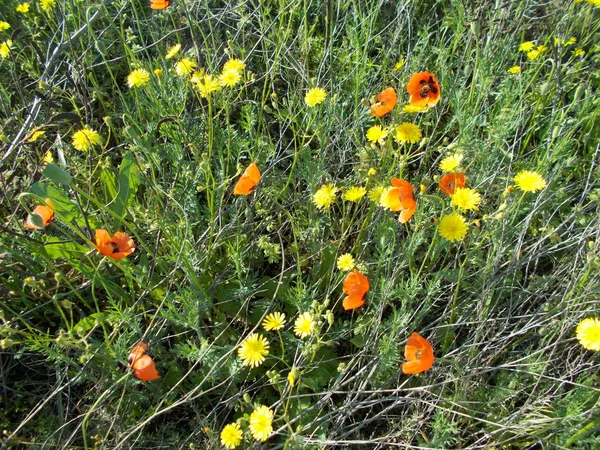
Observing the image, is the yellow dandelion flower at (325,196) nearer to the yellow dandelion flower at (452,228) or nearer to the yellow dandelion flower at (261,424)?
the yellow dandelion flower at (452,228)

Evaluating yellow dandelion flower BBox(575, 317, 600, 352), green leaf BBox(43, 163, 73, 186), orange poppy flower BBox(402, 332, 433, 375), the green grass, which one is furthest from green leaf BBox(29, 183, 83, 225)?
yellow dandelion flower BBox(575, 317, 600, 352)

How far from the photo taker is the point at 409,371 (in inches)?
51.5

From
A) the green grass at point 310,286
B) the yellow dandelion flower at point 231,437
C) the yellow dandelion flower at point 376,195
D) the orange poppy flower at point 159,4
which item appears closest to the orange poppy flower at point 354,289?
the green grass at point 310,286

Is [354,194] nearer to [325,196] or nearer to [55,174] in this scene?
[325,196]

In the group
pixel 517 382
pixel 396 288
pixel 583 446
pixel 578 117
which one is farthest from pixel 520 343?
pixel 578 117

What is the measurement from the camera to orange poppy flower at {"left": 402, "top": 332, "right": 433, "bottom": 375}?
1.30m

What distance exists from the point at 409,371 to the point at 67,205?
1349mm

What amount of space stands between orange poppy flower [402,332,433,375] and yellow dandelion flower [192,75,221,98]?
3.11 feet

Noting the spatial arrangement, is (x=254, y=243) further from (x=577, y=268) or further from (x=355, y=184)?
(x=577, y=268)

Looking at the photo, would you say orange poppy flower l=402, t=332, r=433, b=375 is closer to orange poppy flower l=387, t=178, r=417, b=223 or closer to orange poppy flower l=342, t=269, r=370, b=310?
orange poppy flower l=342, t=269, r=370, b=310

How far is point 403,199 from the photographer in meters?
1.42

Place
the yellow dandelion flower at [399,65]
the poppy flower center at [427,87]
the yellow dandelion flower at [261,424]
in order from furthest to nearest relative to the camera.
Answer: the yellow dandelion flower at [399,65] → the poppy flower center at [427,87] → the yellow dandelion flower at [261,424]

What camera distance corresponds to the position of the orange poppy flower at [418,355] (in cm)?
130

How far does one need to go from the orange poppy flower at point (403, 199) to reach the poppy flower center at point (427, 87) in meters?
0.49
